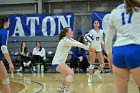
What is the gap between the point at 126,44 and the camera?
10.6 ft

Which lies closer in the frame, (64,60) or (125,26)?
(125,26)

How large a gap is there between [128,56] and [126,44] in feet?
0.46

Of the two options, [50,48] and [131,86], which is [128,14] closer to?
[131,86]

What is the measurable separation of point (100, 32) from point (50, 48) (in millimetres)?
6255

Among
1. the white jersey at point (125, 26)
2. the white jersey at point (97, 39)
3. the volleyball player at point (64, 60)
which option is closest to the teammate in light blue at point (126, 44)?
the white jersey at point (125, 26)

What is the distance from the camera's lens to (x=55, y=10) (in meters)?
17.9

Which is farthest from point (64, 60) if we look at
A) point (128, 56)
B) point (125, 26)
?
point (128, 56)

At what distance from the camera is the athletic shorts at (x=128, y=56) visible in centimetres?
316

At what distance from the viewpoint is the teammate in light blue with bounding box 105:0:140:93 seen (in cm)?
318

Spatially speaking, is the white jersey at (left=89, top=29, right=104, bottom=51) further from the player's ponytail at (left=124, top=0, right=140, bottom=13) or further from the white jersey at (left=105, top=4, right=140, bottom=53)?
the player's ponytail at (left=124, top=0, right=140, bottom=13)

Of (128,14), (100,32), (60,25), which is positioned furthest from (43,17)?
(128,14)

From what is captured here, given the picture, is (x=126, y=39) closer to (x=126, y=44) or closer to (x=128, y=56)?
(x=126, y=44)

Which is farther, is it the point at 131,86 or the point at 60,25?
the point at 60,25

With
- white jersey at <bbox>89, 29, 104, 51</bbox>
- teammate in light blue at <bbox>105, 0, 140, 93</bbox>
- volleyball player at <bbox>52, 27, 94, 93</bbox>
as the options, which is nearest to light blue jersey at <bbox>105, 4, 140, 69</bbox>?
teammate in light blue at <bbox>105, 0, 140, 93</bbox>
